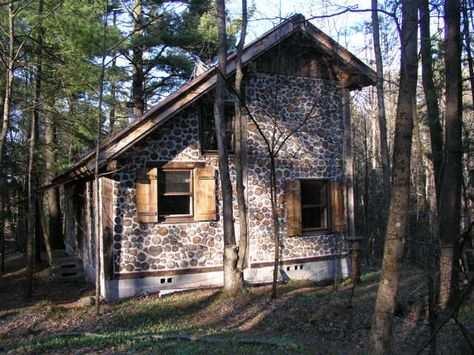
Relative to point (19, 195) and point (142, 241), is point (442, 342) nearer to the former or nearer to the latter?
point (142, 241)

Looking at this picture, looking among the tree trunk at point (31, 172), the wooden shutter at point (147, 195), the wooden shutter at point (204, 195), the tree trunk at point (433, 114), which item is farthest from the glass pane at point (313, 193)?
the tree trunk at point (31, 172)

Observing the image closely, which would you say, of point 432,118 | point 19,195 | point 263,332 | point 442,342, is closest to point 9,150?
point 19,195

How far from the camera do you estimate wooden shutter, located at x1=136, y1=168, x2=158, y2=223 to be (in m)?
11.4

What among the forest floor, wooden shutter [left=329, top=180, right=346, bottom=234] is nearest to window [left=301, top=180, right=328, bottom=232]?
wooden shutter [left=329, top=180, right=346, bottom=234]

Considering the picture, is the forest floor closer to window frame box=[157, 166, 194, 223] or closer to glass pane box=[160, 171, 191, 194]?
window frame box=[157, 166, 194, 223]

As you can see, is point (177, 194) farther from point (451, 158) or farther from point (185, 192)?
point (451, 158)

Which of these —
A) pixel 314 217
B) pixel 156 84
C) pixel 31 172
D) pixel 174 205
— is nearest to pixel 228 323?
pixel 174 205

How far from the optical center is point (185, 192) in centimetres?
1199

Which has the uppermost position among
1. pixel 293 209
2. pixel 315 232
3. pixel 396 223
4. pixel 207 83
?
pixel 207 83

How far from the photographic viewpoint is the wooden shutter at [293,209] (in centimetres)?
1281

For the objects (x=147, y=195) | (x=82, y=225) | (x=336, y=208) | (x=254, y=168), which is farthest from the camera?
(x=82, y=225)

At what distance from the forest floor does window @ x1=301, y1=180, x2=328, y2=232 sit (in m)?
1.90

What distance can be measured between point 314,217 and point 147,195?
4.87 metres

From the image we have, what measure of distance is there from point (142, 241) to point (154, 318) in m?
2.37
